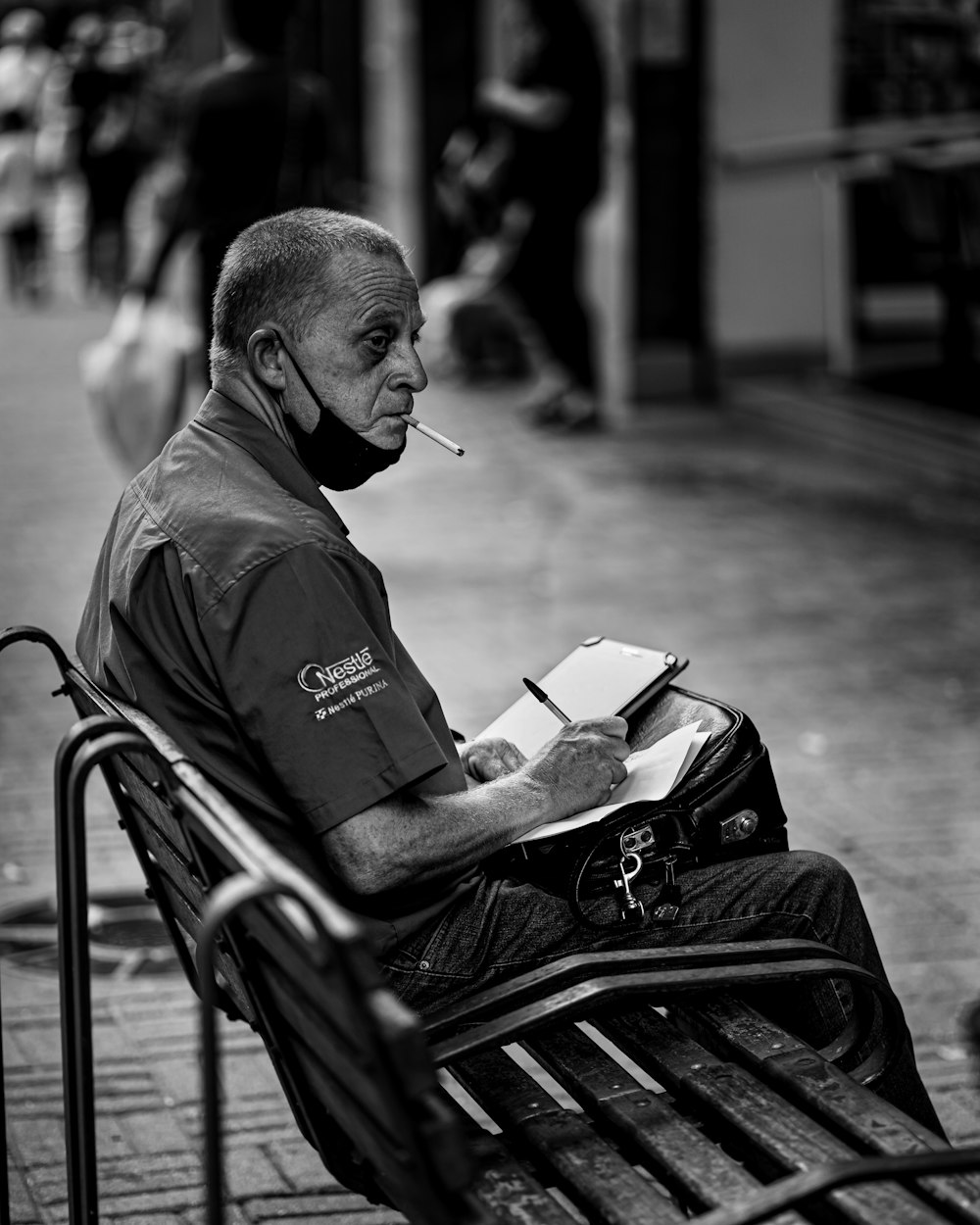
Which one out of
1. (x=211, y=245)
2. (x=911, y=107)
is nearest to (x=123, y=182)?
(x=911, y=107)

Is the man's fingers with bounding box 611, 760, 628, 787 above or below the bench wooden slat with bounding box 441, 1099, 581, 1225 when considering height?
above

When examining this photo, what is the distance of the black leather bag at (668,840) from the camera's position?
2939 mm

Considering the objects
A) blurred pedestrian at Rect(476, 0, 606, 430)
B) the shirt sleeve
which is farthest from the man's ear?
blurred pedestrian at Rect(476, 0, 606, 430)

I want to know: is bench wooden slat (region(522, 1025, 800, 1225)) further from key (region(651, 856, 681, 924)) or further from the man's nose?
the man's nose

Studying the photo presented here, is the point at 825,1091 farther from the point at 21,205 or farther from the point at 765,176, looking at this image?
the point at 21,205

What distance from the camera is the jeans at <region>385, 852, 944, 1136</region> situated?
2.89 meters

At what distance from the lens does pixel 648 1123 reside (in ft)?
8.59

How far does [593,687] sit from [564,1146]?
924 mm

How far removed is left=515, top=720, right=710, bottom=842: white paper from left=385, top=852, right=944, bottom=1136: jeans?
0.36ft

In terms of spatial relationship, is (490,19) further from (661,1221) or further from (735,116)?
(661,1221)

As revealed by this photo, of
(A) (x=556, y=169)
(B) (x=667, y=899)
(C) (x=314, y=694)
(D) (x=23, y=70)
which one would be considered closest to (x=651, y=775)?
(B) (x=667, y=899)

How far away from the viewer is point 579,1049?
2.86 meters

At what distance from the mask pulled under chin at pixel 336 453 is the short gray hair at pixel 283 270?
0.43 feet

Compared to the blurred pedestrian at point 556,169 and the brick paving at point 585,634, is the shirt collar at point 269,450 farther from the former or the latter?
the blurred pedestrian at point 556,169
